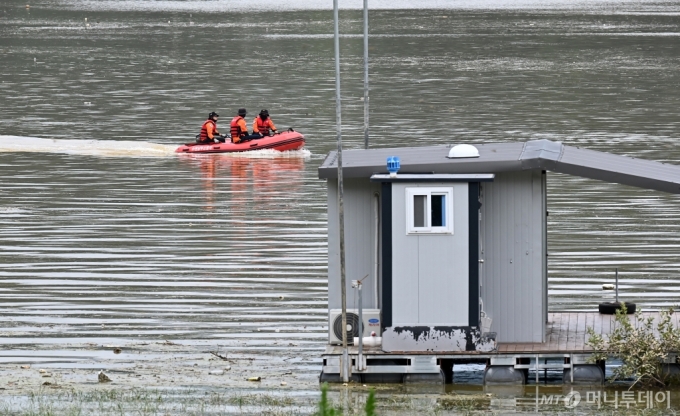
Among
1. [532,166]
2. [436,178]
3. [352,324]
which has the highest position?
[532,166]

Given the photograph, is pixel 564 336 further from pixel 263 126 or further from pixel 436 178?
pixel 263 126

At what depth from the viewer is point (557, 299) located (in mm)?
18609

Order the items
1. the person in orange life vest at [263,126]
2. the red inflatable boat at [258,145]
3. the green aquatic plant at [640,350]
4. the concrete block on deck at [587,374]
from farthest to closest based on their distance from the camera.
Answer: the person in orange life vest at [263,126] → the red inflatable boat at [258,145] → the concrete block on deck at [587,374] → the green aquatic plant at [640,350]

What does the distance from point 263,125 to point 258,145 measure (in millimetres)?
1058

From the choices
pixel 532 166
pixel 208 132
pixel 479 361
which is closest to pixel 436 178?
pixel 532 166

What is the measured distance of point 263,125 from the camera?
36.4m

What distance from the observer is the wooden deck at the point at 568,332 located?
14383 millimetres

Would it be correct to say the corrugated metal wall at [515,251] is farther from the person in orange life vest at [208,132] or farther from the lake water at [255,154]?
the person in orange life vest at [208,132]

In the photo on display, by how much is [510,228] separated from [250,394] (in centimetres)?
307

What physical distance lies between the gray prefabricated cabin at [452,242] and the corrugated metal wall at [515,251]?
0.01 metres

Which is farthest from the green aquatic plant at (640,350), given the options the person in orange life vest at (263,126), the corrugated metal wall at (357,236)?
the person in orange life vest at (263,126)

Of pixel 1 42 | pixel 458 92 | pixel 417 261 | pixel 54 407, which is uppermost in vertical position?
pixel 1 42

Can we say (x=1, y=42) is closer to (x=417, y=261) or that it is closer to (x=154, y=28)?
(x=154, y=28)

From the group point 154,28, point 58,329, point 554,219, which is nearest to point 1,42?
point 154,28
